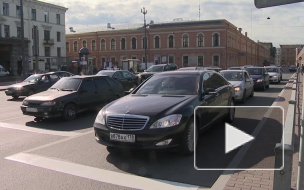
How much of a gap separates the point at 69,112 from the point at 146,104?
5004 mm

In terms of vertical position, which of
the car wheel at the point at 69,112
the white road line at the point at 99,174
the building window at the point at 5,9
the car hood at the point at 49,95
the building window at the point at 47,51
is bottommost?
the white road line at the point at 99,174

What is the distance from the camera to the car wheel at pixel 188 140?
563 centimetres

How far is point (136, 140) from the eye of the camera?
5359 millimetres

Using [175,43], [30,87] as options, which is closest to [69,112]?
[30,87]

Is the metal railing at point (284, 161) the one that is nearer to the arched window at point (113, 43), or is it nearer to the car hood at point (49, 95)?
the car hood at point (49, 95)

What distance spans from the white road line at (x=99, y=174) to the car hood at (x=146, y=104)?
3.67 feet

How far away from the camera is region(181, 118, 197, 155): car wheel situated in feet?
18.5

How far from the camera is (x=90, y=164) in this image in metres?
5.54

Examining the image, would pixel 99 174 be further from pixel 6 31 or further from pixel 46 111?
pixel 6 31

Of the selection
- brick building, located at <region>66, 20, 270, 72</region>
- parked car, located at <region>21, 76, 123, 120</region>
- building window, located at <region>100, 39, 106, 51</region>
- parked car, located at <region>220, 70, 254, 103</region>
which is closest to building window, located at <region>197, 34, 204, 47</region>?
brick building, located at <region>66, 20, 270, 72</region>

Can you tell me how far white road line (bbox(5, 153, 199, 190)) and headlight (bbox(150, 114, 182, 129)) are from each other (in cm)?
95

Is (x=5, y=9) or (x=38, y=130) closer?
(x=38, y=130)

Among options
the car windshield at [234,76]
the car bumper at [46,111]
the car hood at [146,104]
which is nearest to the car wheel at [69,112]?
the car bumper at [46,111]
